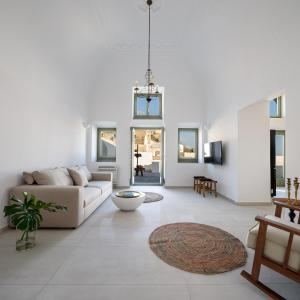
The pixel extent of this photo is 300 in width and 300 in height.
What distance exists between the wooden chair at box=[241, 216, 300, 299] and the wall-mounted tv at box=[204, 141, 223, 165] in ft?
11.9

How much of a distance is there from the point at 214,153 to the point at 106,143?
161 inches

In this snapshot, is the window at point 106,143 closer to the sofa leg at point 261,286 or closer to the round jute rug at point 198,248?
the round jute rug at point 198,248

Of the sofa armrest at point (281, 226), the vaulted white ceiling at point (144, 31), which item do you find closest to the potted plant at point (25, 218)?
the vaulted white ceiling at point (144, 31)

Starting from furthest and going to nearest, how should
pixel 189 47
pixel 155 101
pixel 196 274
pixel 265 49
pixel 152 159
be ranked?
pixel 152 159 < pixel 155 101 < pixel 189 47 < pixel 265 49 < pixel 196 274

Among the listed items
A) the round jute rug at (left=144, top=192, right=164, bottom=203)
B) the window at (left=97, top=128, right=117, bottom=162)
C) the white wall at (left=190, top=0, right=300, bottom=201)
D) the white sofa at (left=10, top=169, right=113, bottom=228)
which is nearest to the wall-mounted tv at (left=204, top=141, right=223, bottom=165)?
the white wall at (left=190, top=0, right=300, bottom=201)

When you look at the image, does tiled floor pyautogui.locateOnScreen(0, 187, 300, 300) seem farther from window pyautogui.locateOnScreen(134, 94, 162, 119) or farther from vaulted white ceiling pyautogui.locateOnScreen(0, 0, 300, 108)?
window pyautogui.locateOnScreen(134, 94, 162, 119)

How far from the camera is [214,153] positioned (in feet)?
18.4

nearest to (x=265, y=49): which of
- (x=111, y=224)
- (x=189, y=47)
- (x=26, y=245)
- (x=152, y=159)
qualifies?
(x=189, y=47)

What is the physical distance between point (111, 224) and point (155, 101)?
5.15 m

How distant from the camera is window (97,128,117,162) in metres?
7.02

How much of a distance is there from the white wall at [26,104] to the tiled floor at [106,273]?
1.17m

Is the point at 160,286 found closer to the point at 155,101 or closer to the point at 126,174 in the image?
the point at 126,174

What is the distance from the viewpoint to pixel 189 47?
18.1 feet

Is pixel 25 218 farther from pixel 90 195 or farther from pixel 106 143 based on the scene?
pixel 106 143
